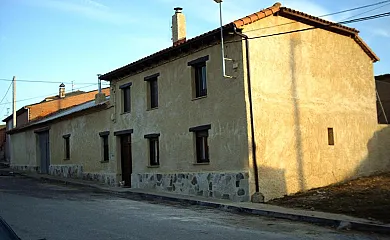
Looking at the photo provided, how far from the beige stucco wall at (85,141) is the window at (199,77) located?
715 centimetres

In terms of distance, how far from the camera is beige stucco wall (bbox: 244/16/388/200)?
14.7 m

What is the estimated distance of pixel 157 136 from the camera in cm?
1858

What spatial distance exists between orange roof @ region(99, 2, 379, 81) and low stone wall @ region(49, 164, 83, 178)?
23.0ft

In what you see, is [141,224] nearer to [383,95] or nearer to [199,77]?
[199,77]

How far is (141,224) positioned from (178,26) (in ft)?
38.9

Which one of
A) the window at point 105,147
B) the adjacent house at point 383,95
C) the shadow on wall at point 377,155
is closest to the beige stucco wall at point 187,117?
the window at point 105,147

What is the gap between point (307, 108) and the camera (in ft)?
52.4

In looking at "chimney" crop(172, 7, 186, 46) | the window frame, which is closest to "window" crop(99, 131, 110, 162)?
the window frame

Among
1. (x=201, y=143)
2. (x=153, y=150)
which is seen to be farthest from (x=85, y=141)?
(x=201, y=143)

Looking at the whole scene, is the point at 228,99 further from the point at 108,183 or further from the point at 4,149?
the point at 4,149

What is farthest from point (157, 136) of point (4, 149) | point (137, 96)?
point (4, 149)

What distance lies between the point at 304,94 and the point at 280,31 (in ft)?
8.13

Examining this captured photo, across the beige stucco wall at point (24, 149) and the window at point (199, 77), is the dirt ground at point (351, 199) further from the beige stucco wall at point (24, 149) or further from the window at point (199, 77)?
the beige stucco wall at point (24, 149)

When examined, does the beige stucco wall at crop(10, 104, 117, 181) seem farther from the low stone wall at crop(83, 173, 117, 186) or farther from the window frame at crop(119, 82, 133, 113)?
the window frame at crop(119, 82, 133, 113)
